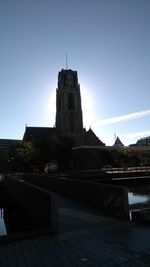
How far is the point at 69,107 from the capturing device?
99188 mm

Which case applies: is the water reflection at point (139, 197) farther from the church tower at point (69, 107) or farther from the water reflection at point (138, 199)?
the church tower at point (69, 107)

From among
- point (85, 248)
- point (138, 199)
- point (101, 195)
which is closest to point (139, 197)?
point (138, 199)

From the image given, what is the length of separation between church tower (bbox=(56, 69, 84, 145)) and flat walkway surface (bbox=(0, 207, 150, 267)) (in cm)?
8774

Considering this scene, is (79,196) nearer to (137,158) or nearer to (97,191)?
(97,191)

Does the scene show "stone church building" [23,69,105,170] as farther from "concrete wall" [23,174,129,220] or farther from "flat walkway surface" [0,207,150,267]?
"flat walkway surface" [0,207,150,267]

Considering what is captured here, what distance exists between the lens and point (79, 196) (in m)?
15.9

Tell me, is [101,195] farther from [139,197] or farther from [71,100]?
[71,100]

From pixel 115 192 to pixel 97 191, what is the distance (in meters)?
2.01

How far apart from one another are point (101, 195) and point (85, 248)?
5.79 m

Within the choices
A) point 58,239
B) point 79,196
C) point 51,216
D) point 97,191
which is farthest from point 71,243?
point 79,196

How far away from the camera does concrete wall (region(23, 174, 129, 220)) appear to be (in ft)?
34.7

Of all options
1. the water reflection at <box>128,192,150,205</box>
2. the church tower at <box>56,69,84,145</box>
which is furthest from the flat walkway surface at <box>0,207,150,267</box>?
the church tower at <box>56,69,84,145</box>

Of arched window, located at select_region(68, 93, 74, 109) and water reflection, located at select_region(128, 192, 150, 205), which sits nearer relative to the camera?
water reflection, located at select_region(128, 192, 150, 205)

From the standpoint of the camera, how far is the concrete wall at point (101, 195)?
1059 cm
